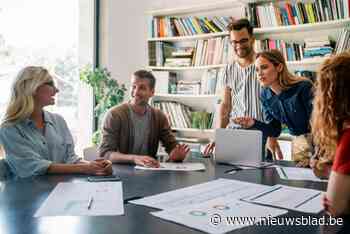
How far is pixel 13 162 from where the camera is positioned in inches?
65.8

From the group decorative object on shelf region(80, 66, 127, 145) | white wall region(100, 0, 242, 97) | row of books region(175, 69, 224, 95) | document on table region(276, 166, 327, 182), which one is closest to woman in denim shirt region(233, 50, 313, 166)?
document on table region(276, 166, 327, 182)

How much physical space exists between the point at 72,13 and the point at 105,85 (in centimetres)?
107

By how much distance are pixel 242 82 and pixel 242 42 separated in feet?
0.95

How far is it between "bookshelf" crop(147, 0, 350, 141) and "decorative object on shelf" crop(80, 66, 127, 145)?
1.53 feet

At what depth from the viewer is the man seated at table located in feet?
7.29

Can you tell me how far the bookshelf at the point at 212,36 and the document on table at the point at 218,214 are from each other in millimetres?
2342

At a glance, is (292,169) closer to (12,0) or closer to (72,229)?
(72,229)

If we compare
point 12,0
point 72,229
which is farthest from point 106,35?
point 72,229

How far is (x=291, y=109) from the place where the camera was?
7.05ft

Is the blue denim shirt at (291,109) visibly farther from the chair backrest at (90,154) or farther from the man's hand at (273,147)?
the chair backrest at (90,154)

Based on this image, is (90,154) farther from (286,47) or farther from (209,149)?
(286,47)

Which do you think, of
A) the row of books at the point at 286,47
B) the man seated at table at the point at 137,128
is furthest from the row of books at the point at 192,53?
the man seated at table at the point at 137,128

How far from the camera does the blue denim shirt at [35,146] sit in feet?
5.45

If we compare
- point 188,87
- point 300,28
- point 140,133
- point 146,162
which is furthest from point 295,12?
point 146,162
